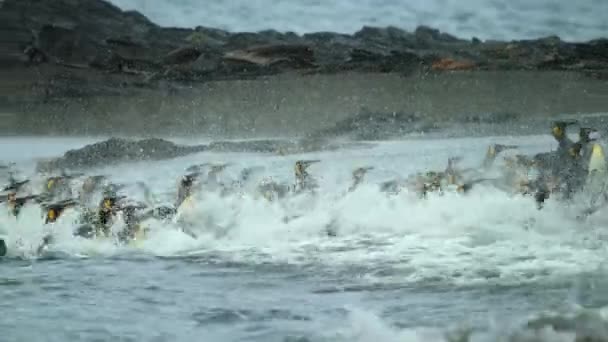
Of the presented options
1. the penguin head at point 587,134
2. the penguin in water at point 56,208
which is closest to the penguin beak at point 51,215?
the penguin in water at point 56,208

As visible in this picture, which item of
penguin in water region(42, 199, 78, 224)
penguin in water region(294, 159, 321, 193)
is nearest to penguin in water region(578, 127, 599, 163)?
penguin in water region(294, 159, 321, 193)

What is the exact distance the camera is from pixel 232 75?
288 centimetres

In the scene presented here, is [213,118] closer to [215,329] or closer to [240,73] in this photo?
[240,73]

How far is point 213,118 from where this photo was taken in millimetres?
2900

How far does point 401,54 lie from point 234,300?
1.02 m

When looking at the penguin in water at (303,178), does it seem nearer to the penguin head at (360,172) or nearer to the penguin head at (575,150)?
the penguin head at (360,172)

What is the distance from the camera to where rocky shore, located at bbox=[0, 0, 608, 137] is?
281 cm

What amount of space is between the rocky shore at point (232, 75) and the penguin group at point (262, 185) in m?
0.15

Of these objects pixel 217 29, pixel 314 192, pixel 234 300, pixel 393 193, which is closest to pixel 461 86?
pixel 393 193

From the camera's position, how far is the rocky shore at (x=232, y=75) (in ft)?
9.22

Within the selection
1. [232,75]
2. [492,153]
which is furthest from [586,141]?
[232,75]

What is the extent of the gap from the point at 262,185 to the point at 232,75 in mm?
385

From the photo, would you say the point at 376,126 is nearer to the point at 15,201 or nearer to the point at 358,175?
the point at 358,175

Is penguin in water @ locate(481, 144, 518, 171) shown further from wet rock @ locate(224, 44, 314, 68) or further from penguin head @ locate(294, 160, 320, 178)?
wet rock @ locate(224, 44, 314, 68)
